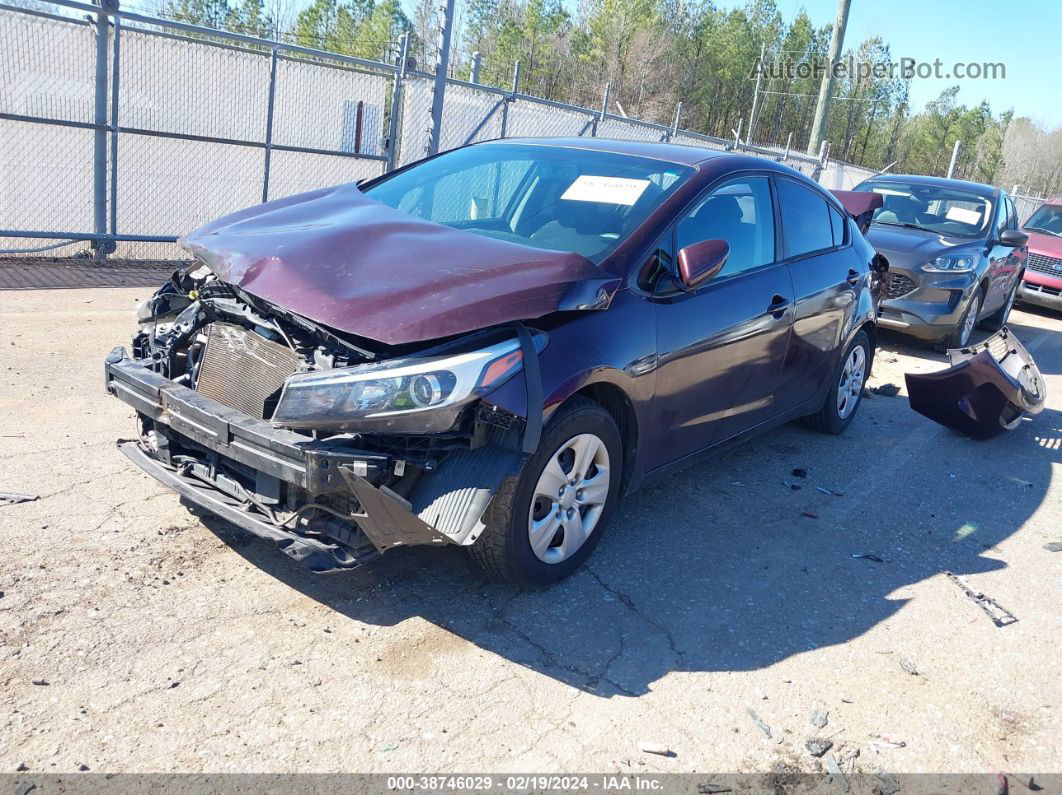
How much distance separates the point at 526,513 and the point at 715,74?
67.3m

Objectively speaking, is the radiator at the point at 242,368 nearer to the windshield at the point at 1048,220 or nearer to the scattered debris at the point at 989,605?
the scattered debris at the point at 989,605

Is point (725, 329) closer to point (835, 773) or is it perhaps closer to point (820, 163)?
point (835, 773)

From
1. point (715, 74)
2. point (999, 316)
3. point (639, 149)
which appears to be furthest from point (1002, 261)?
point (715, 74)

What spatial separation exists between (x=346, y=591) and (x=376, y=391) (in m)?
1.00

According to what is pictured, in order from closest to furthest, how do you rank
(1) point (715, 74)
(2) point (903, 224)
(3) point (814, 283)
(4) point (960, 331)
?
(3) point (814, 283) → (4) point (960, 331) → (2) point (903, 224) → (1) point (715, 74)

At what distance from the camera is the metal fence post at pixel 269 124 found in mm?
9953

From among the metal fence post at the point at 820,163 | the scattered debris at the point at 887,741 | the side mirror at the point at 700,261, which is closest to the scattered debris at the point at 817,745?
the scattered debris at the point at 887,741

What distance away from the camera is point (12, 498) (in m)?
3.93

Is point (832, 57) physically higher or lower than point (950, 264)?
higher

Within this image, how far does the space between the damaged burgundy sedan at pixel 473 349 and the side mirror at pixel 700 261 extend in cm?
1

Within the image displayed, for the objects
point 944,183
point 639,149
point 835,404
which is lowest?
point 835,404

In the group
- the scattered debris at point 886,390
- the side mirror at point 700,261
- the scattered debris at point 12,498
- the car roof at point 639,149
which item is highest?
the car roof at point 639,149

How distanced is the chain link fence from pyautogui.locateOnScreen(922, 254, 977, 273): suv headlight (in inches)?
230

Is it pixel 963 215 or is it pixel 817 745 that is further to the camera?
pixel 963 215
